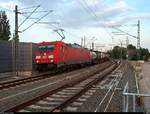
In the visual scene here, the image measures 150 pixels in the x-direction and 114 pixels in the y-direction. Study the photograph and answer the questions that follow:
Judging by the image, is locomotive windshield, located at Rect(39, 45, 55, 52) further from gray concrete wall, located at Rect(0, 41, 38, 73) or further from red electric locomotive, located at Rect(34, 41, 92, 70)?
gray concrete wall, located at Rect(0, 41, 38, 73)

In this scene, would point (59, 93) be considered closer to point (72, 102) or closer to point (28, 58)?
point (72, 102)

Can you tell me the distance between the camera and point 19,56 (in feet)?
121

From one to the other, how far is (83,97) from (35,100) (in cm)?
271

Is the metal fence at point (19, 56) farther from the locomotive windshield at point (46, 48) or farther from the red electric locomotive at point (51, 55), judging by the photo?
the locomotive windshield at point (46, 48)

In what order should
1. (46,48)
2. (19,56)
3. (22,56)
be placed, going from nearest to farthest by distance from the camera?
1. (46,48)
2. (19,56)
3. (22,56)

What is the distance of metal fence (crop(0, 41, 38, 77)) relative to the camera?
32.2 m

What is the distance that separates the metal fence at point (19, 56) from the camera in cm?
3225

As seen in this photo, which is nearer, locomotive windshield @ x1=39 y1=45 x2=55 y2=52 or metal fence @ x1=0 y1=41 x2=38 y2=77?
metal fence @ x1=0 y1=41 x2=38 y2=77

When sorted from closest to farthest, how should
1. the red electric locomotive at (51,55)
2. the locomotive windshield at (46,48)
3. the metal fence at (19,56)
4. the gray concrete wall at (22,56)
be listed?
the metal fence at (19,56) < the gray concrete wall at (22,56) < the red electric locomotive at (51,55) < the locomotive windshield at (46,48)

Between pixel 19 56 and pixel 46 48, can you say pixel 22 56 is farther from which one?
pixel 46 48

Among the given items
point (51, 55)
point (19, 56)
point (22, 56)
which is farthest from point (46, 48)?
point (22, 56)

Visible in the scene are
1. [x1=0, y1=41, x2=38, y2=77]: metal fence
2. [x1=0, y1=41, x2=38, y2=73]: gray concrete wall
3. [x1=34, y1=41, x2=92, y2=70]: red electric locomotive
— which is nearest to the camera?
[x1=0, y1=41, x2=38, y2=77]: metal fence

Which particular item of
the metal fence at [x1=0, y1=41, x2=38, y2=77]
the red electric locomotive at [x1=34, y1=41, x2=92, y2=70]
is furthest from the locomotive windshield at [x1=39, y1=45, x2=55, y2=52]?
the metal fence at [x1=0, y1=41, x2=38, y2=77]

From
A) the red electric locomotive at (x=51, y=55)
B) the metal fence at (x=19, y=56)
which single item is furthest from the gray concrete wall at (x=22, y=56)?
the red electric locomotive at (x=51, y=55)
